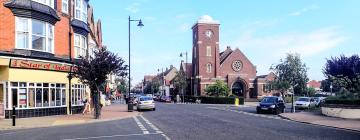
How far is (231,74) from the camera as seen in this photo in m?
80.6

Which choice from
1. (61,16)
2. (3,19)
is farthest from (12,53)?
(61,16)

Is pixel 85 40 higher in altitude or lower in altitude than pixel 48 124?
higher

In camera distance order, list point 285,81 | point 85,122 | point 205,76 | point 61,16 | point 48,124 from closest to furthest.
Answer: point 48,124, point 85,122, point 61,16, point 285,81, point 205,76

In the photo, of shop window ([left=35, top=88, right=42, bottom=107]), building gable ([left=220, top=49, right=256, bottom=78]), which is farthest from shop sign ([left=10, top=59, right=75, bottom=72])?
building gable ([left=220, top=49, right=256, bottom=78])

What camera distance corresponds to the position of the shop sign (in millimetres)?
→ 25156

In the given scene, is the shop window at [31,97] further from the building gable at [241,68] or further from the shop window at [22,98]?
the building gable at [241,68]

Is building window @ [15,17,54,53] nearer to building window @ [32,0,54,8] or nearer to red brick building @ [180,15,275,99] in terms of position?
building window @ [32,0,54,8]

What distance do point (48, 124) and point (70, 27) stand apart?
10985 millimetres

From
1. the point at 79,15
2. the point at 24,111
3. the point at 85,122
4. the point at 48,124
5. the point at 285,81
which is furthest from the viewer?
the point at 285,81

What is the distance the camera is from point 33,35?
1039 inches

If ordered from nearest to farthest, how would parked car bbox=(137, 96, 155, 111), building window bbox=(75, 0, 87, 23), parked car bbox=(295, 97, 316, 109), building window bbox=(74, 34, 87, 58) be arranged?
1. building window bbox=(74, 34, 87, 58)
2. building window bbox=(75, 0, 87, 23)
3. parked car bbox=(137, 96, 155, 111)
4. parked car bbox=(295, 97, 316, 109)

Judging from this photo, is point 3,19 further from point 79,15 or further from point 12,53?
point 79,15

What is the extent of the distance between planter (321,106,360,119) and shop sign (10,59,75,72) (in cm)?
1824

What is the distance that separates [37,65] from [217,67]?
5602 cm
